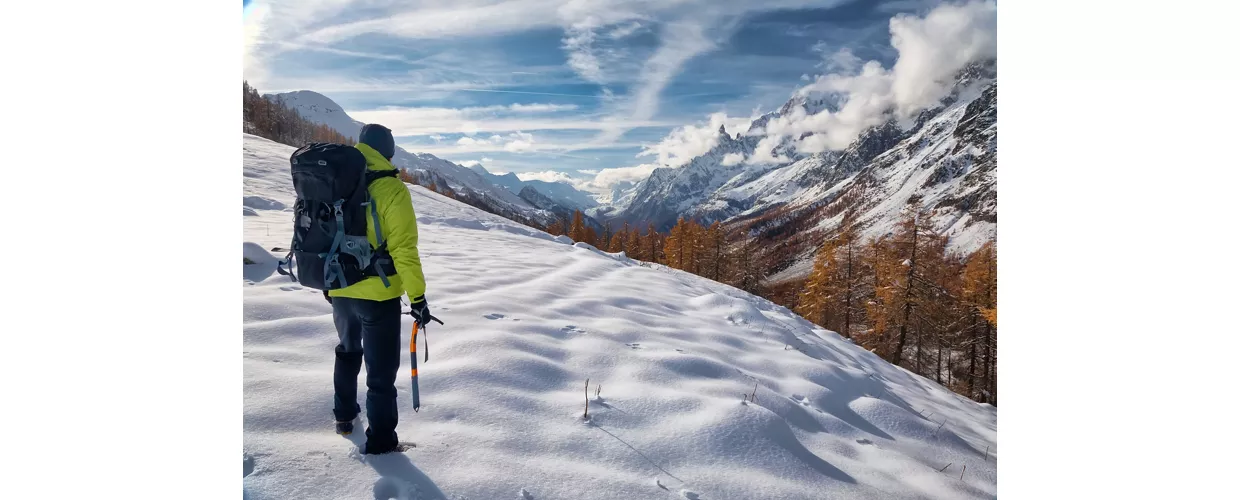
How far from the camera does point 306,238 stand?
2.31 meters

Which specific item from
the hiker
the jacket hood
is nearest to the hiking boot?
the hiker

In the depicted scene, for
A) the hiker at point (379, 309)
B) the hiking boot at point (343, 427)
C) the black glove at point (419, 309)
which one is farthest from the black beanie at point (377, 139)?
the hiking boot at point (343, 427)

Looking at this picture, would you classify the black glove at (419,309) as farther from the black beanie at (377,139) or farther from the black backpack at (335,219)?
the black beanie at (377,139)

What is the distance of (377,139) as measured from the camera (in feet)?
7.96

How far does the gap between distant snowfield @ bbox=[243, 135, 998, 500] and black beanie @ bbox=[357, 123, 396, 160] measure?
4.43ft

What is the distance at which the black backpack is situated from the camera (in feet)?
7.15

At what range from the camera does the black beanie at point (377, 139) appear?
2408 millimetres

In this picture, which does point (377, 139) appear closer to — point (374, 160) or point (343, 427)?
point (374, 160)

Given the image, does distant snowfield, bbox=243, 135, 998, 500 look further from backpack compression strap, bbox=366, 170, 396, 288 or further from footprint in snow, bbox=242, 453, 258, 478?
backpack compression strap, bbox=366, 170, 396, 288

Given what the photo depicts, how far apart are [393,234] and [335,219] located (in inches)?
10.4

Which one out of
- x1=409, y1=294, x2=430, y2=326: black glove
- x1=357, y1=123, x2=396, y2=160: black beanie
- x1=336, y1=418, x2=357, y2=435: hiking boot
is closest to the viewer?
x1=409, y1=294, x2=430, y2=326: black glove

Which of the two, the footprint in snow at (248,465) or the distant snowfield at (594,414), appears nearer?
the footprint in snow at (248,465)
